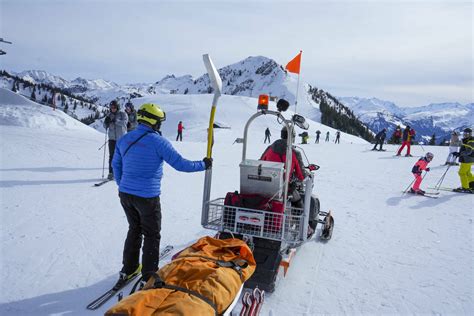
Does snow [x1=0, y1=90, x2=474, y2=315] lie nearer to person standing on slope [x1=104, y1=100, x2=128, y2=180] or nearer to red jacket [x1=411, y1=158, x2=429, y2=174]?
red jacket [x1=411, y1=158, x2=429, y2=174]

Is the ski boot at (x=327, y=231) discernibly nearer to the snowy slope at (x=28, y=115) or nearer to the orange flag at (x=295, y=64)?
the orange flag at (x=295, y=64)

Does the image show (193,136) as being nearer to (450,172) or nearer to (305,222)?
(450,172)

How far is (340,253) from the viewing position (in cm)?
580

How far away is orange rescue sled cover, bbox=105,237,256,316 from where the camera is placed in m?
2.51

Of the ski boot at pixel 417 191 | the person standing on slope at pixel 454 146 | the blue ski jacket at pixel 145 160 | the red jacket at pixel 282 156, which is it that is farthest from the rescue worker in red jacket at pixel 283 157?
the person standing on slope at pixel 454 146

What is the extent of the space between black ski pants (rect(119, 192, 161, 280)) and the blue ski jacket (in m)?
0.11

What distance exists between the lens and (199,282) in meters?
2.91

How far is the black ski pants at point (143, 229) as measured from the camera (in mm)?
4227

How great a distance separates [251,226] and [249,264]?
857mm

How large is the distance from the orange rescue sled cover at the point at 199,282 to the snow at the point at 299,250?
97 cm

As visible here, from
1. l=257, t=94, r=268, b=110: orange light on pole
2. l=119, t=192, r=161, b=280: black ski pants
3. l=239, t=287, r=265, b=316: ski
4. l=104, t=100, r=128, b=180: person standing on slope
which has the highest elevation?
l=257, t=94, r=268, b=110: orange light on pole

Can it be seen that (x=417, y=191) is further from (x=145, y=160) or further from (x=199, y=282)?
(x=199, y=282)

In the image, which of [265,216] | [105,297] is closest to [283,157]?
[265,216]

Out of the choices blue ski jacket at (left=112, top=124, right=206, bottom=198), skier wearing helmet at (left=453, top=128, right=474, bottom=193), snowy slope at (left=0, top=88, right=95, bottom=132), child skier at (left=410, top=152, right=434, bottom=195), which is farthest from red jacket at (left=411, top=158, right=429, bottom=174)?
snowy slope at (left=0, top=88, right=95, bottom=132)
